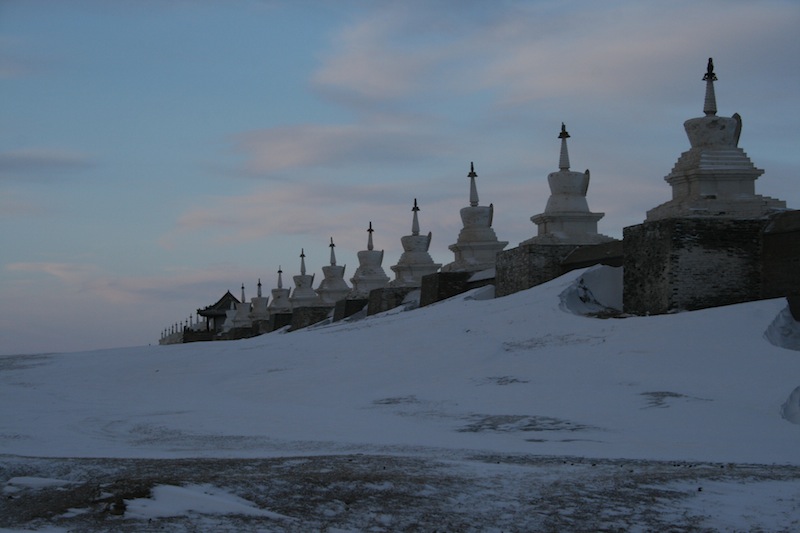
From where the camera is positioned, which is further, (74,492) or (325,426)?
(325,426)

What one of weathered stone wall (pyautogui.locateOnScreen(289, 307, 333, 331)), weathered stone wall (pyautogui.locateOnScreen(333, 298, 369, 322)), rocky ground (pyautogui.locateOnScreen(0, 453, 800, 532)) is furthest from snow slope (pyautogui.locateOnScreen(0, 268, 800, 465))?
weathered stone wall (pyautogui.locateOnScreen(289, 307, 333, 331))

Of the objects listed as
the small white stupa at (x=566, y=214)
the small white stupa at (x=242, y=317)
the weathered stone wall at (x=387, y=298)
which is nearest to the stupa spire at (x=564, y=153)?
the small white stupa at (x=566, y=214)

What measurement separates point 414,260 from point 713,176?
59.5 ft

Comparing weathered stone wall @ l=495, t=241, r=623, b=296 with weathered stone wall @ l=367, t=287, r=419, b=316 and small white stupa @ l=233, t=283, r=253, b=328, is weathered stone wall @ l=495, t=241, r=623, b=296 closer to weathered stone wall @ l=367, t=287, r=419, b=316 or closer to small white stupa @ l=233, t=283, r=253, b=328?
weathered stone wall @ l=367, t=287, r=419, b=316

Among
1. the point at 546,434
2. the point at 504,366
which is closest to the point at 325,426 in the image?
the point at 546,434

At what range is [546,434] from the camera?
38.4 feet

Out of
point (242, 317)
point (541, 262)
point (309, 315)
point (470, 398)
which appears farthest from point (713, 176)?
point (242, 317)

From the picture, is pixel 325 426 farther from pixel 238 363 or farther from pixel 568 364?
pixel 238 363

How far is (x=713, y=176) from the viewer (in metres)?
18.8

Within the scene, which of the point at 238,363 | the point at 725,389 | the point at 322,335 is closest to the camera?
the point at 725,389

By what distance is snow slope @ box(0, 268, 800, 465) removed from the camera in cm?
1109

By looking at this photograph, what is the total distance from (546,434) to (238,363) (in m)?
9.99

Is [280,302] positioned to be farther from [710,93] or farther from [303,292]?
[710,93]

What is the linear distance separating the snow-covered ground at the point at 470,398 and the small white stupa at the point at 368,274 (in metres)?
17.0
